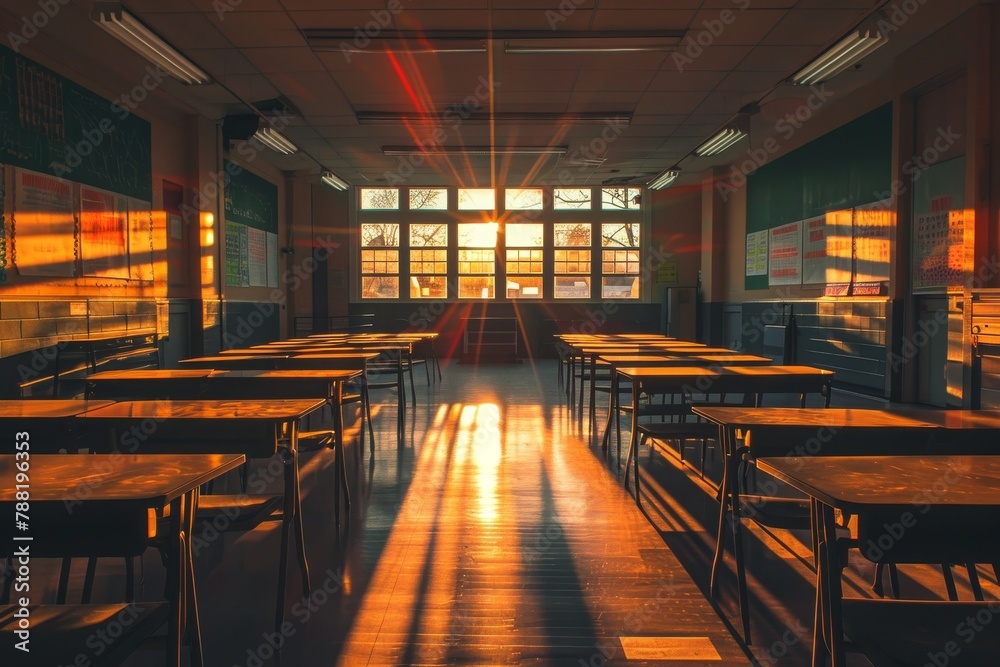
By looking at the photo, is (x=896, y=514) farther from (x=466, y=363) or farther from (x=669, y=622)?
(x=466, y=363)

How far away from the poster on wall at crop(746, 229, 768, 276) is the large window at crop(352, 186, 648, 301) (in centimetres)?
256

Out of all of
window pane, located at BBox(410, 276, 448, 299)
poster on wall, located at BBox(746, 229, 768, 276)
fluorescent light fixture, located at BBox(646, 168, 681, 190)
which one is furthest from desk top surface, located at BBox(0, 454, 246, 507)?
window pane, located at BBox(410, 276, 448, 299)

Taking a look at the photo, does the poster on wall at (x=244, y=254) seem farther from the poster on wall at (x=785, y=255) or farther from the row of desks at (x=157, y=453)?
the poster on wall at (x=785, y=255)

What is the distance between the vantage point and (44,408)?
2.05m

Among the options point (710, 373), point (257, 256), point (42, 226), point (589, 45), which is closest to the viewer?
point (710, 373)

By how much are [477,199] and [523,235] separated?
1072 mm

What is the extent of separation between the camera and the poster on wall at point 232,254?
860 centimetres

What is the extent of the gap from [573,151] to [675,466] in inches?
245

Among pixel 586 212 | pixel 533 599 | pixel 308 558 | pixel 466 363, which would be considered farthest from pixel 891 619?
pixel 586 212

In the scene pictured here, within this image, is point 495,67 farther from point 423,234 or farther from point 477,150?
point 423,234

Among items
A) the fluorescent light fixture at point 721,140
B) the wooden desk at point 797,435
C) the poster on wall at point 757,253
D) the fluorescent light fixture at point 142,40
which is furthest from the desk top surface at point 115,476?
the poster on wall at point 757,253

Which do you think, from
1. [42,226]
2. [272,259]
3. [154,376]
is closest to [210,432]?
[154,376]

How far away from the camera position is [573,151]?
903cm

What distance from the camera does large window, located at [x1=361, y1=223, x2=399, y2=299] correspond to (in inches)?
469
